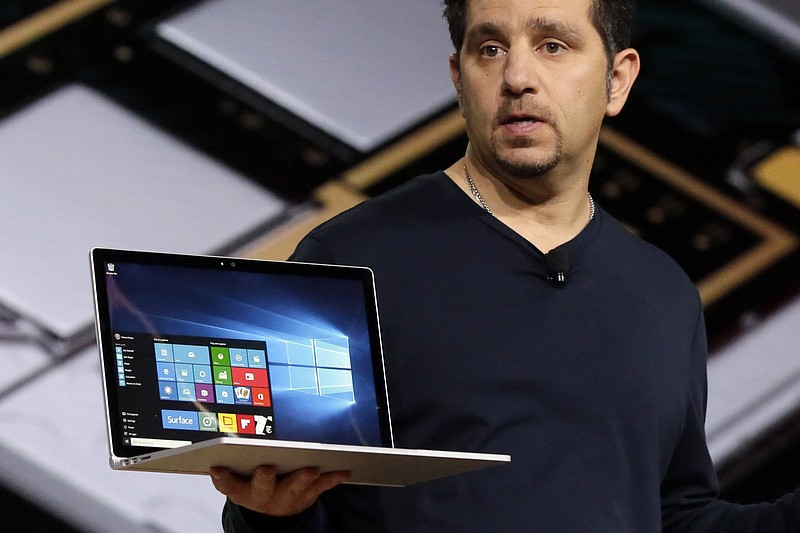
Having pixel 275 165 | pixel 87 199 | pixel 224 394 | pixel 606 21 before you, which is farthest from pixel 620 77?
pixel 87 199

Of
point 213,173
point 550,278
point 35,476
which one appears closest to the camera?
point 550,278

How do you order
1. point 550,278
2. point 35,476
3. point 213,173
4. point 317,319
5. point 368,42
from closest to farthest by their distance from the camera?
point 317,319 → point 550,278 → point 35,476 → point 213,173 → point 368,42

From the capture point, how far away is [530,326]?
5.78 feet

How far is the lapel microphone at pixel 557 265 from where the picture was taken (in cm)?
181

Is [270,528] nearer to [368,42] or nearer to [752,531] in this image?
[752,531]

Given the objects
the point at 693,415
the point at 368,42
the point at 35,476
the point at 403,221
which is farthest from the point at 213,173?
the point at 693,415

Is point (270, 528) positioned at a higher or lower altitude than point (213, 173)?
lower

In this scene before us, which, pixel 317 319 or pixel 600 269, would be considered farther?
pixel 600 269

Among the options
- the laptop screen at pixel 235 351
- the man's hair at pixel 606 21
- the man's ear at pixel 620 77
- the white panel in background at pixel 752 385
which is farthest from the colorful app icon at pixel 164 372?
the white panel in background at pixel 752 385

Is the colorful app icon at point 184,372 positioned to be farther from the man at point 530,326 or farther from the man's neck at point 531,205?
the man's neck at point 531,205

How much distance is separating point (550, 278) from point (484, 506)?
309 mm

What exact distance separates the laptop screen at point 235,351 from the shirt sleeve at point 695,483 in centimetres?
49

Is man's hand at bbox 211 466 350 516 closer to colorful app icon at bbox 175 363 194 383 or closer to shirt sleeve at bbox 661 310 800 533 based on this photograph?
colorful app icon at bbox 175 363 194 383

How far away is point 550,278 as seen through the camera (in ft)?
5.94
